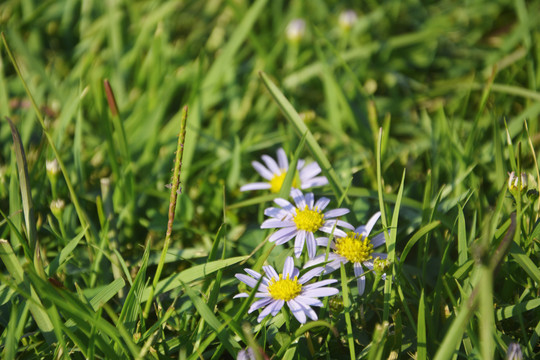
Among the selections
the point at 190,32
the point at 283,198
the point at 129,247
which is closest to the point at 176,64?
the point at 190,32

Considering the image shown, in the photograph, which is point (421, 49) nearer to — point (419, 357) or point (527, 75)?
point (527, 75)

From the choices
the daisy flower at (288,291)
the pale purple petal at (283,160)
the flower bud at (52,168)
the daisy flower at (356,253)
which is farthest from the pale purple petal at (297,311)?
the flower bud at (52,168)

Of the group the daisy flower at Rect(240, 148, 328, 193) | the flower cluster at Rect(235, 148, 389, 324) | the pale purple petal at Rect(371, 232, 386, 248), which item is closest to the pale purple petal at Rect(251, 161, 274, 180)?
the daisy flower at Rect(240, 148, 328, 193)

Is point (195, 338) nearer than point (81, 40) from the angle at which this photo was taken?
Yes

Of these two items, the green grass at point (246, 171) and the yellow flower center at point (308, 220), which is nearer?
the green grass at point (246, 171)

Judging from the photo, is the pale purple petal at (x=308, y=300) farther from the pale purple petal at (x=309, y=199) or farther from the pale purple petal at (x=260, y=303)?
the pale purple petal at (x=309, y=199)

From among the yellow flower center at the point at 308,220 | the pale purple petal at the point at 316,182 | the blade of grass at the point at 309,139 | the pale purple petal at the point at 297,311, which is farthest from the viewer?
the pale purple petal at the point at 316,182

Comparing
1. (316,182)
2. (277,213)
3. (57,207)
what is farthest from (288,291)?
(57,207)
